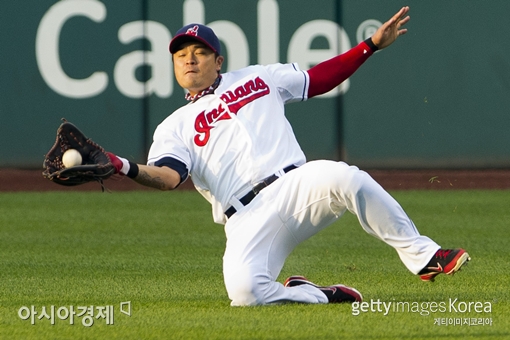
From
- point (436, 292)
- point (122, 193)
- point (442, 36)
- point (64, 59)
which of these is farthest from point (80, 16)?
point (436, 292)

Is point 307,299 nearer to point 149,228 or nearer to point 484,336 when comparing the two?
point 484,336

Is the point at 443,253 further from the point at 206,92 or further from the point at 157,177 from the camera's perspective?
the point at 206,92

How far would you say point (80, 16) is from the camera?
11.9 metres

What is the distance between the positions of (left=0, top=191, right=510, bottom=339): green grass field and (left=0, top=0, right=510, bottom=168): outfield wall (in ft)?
4.53

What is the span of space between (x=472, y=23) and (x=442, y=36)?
39cm

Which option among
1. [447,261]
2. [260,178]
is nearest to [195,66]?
[260,178]

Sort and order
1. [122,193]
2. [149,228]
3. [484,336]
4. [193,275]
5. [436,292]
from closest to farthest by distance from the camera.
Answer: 1. [484,336]
2. [436,292]
3. [193,275]
4. [149,228]
5. [122,193]

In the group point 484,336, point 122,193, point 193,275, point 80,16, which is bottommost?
point 122,193

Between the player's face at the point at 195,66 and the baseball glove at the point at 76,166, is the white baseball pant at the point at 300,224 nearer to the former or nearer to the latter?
the player's face at the point at 195,66

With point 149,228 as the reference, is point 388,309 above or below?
above

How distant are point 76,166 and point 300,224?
115 cm

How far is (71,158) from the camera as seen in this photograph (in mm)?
4227

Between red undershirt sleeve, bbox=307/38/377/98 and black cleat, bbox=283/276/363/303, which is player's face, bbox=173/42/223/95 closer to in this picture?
red undershirt sleeve, bbox=307/38/377/98

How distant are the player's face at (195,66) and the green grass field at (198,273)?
1102 millimetres
